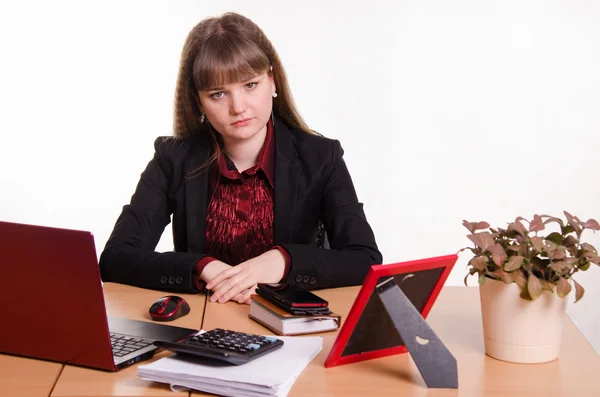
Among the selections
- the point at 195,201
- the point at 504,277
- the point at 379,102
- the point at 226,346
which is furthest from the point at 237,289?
the point at 379,102

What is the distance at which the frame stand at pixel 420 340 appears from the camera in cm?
130

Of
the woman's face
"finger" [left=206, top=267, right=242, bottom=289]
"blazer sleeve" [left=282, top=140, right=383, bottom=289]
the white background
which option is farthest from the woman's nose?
the white background

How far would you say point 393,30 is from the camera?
4.38 m

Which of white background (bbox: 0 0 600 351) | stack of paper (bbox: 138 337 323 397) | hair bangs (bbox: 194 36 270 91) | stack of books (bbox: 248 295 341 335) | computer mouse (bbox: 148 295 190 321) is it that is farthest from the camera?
white background (bbox: 0 0 600 351)

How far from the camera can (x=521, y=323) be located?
1.38 meters

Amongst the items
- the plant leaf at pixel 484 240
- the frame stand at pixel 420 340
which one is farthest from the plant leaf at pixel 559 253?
the frame stand at pixel 420 340

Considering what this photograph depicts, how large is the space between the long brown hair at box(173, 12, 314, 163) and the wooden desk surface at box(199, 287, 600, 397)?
32.2 inches

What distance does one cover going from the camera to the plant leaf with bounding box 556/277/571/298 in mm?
1337

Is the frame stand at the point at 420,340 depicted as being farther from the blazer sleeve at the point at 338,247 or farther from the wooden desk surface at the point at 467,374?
the blazer sleeve at the point at 338,247

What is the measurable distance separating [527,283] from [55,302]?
82 centimetres

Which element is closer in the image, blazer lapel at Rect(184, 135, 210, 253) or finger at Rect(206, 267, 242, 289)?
finger at Rect(206, 267, 242, 289)

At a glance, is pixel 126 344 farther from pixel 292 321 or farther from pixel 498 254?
pixel 498 254

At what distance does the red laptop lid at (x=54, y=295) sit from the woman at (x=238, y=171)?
75cm

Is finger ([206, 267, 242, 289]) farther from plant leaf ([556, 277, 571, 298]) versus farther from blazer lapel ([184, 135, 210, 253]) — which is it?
plant leaf ([556, 277, 571, 298])
